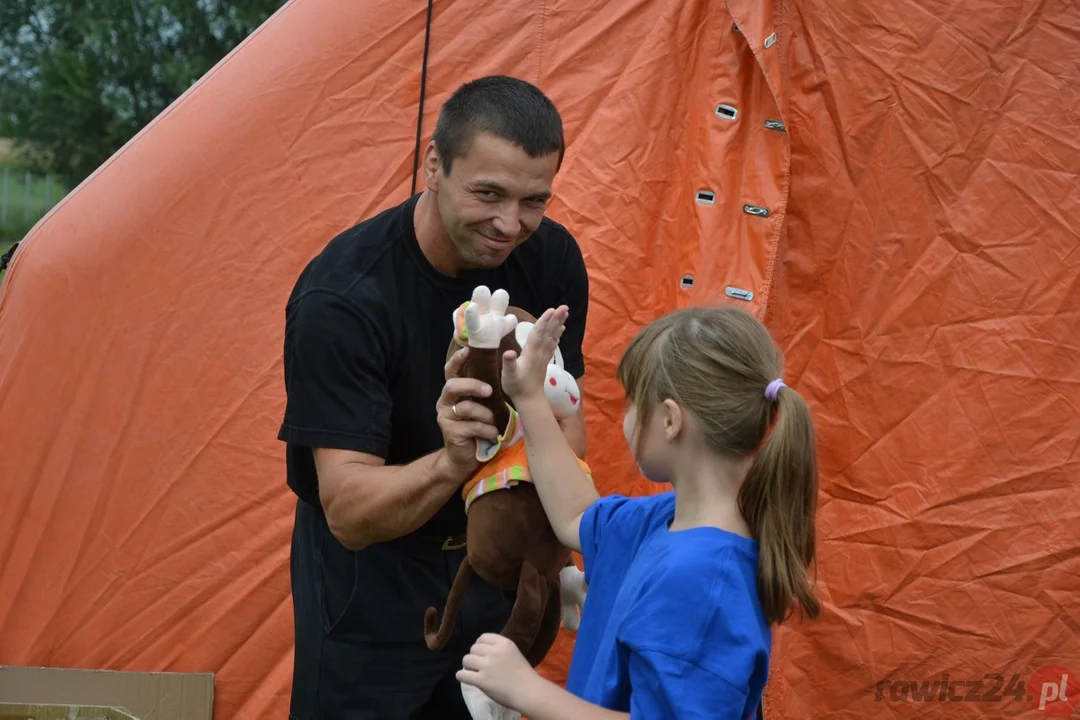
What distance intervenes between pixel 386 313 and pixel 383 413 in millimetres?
150

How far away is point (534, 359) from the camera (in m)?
1.54

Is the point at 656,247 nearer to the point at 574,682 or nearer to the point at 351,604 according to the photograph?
the point at 351,604

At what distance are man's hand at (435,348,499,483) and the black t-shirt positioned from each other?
201 millimetres

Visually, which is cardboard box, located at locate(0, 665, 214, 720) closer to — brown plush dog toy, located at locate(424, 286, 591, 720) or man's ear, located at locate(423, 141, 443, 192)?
brown plush dog toy, located at locate(424, 286, 591, 720)

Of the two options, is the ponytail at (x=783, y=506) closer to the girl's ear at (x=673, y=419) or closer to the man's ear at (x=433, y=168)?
the girl's ear at (x=673, y=419)

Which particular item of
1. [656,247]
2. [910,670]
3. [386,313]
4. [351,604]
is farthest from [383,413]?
[910,670]

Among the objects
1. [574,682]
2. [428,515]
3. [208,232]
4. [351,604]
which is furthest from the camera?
[208,232]

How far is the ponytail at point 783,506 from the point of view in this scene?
4.50 feet

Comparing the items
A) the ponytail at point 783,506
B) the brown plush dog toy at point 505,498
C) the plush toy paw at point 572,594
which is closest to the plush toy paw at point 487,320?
the brown plush dog toy at point 505,498

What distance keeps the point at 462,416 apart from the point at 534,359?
0.12 metres

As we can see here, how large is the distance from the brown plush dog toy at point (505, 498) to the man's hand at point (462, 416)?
2 centimetres

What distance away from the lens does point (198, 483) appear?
8.32 feet

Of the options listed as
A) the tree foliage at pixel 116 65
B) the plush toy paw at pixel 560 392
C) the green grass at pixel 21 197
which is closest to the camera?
the plush toy paw at pixel 560 392

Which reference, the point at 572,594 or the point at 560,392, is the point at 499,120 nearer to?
the point at 560,392
